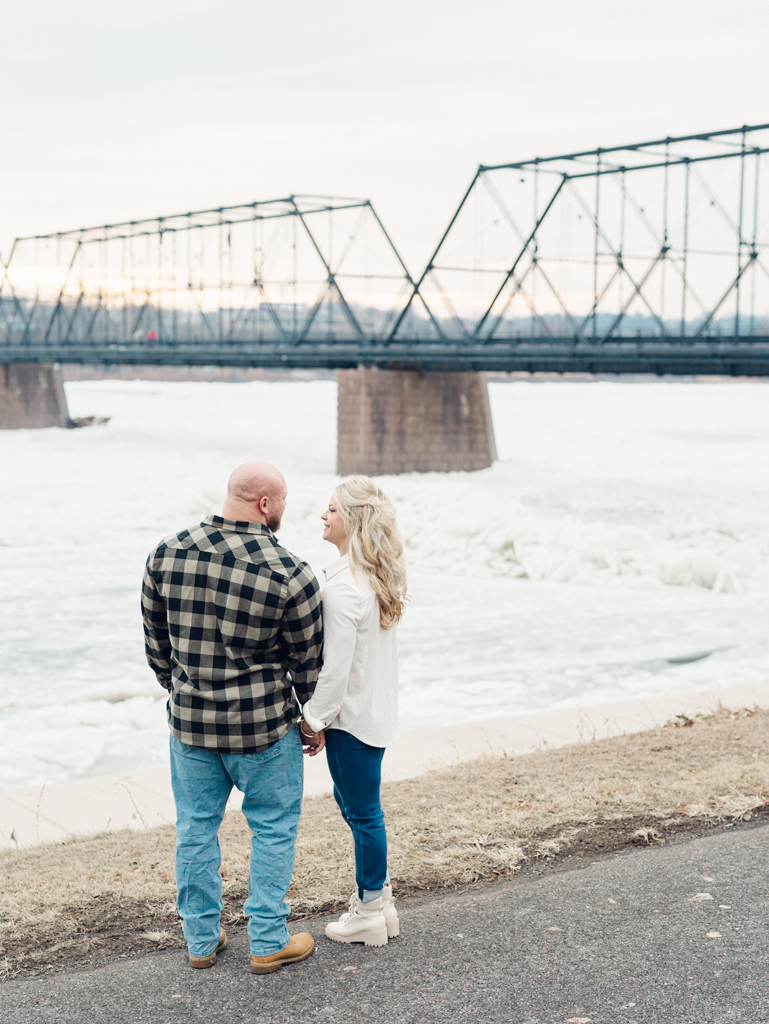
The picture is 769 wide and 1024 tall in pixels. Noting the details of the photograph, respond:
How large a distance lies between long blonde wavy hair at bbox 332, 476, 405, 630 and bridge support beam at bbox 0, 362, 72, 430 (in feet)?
224

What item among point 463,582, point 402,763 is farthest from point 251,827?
point 463,582

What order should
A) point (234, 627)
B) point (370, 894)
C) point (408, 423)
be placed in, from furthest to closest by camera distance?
1. point (408, 423)
2. point (370, 894)
3. point (234, 627)

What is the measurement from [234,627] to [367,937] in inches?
55.3

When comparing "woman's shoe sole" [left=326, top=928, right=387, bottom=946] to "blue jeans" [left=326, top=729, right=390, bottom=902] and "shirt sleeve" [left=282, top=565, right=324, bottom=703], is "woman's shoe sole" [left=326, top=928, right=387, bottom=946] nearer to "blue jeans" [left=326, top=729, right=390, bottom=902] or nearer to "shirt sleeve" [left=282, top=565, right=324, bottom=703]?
"blue jeans" [left=326, top=729, right=390, bottom=902]

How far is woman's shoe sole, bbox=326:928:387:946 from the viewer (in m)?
4.55

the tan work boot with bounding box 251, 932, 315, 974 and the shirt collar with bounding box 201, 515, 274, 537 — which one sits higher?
the shirt collar with bounding box 201, 515, 274, 537

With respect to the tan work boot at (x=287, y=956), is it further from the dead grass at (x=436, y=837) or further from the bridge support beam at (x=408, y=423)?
the bridge support beam at (x=408, y=423)

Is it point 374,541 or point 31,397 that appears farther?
point 31,397

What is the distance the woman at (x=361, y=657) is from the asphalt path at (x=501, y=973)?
1.36 ft

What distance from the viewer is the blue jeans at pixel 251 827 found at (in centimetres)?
424

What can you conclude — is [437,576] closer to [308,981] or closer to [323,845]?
[323,845]

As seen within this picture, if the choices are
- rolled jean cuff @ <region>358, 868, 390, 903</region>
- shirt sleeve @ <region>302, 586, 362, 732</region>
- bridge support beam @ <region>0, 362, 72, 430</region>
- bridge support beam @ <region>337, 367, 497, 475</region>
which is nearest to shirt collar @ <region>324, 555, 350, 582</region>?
shirt sleeve @ <region>302, 586, 362, 732</region>

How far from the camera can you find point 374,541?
14.1 ft

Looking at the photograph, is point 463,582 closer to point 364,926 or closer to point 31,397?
point 364,926
